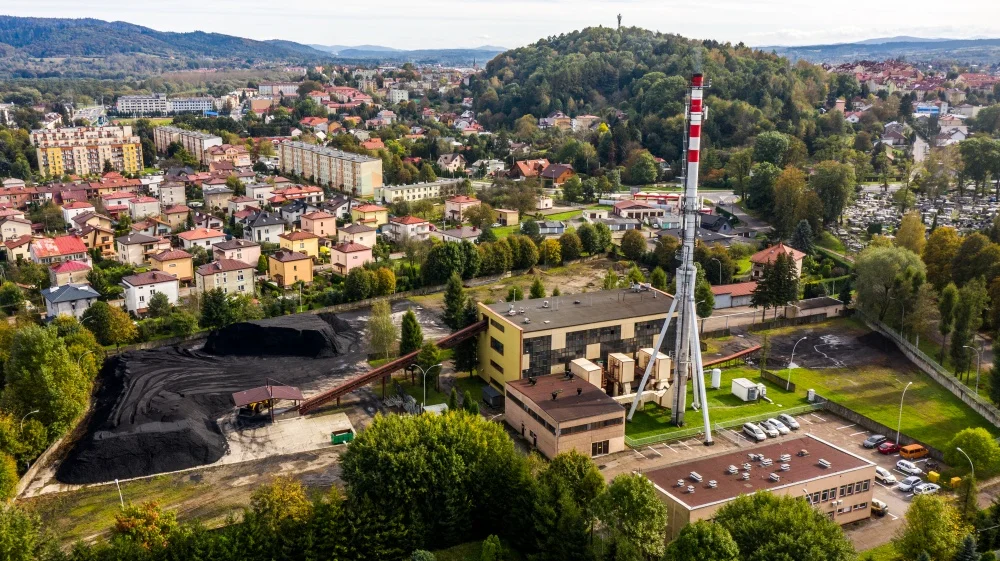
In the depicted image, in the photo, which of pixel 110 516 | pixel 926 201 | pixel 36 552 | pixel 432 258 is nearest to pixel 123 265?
pixel 432 258

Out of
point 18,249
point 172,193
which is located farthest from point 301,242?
point 172,193

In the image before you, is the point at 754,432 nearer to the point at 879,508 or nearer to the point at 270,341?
the point at 879,508

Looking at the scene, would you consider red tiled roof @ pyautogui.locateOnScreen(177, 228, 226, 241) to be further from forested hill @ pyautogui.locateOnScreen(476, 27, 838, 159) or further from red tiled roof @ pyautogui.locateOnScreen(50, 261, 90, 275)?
forested hill @ pyautogui.locateOnScreen(476, 27, 838, 159)

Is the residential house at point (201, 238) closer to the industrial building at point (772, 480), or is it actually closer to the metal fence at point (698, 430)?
the metal fence at point (698, 430)

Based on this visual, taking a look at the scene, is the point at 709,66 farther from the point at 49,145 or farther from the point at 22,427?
the point at 22,427

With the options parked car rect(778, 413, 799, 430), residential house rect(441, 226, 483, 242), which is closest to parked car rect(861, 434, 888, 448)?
parked car rect(778, 413, 799, 430)
